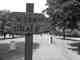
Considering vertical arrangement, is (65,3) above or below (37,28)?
above

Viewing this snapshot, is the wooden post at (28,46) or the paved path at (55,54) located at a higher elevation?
the wooden post at (28,46)

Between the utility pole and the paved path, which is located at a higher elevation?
the utility pole

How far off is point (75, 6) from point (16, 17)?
15916 millimetres

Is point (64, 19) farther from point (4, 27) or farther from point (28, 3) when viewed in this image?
point (4, 27)

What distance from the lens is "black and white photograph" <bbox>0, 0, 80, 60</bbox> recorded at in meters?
2.23

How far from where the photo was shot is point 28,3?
2.23 meters

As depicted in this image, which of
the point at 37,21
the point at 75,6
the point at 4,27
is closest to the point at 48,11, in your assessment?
the point at 75,6

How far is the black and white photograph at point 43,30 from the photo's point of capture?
7.32ft

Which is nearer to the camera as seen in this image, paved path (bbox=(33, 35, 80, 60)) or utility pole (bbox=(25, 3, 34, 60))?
utility pole (bbox=(25, 3, 34, 60))

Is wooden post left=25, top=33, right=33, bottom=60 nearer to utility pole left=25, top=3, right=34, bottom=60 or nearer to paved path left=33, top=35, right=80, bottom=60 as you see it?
utility pole left=25, top=3, right=34, bottom=60

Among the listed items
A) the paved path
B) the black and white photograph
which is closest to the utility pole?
the black and white photograph

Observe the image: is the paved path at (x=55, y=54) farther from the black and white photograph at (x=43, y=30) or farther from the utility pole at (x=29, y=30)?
the utility pole at (x=29, y=30)

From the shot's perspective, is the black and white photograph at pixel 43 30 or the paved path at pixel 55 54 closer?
the black and white photograph at pixel 43 30

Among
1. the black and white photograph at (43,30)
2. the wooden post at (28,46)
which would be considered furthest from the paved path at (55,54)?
the wooden post at (28,46)
